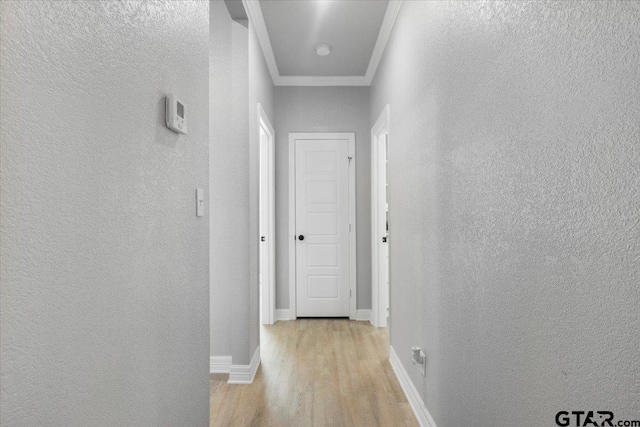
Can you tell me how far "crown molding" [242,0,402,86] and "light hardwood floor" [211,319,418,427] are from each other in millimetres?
2596

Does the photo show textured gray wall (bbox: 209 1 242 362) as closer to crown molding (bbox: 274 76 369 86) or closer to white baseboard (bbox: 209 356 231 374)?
white baseboard (bbox: 209 356 231 374)

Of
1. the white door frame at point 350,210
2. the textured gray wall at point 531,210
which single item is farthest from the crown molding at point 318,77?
the textured gray wall at point 531,210

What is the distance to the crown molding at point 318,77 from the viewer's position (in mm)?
2724

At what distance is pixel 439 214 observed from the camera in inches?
72.1

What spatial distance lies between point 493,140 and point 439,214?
2.04ft

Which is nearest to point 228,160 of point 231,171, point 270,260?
point 231,171

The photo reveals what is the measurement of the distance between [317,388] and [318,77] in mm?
3114

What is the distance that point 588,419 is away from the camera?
85 centimetres

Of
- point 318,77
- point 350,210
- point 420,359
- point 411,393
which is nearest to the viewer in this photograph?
point 420,359

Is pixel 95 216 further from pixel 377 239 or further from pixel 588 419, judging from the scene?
pixel 377 239

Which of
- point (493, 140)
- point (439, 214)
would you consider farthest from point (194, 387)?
point (493, 140)

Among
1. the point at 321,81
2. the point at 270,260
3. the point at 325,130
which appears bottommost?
the point at 270,260

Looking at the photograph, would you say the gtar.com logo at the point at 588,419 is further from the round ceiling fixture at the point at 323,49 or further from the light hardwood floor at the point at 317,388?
the round ceiling fixture at the point at 323,49

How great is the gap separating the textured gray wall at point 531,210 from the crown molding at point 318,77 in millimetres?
1007
